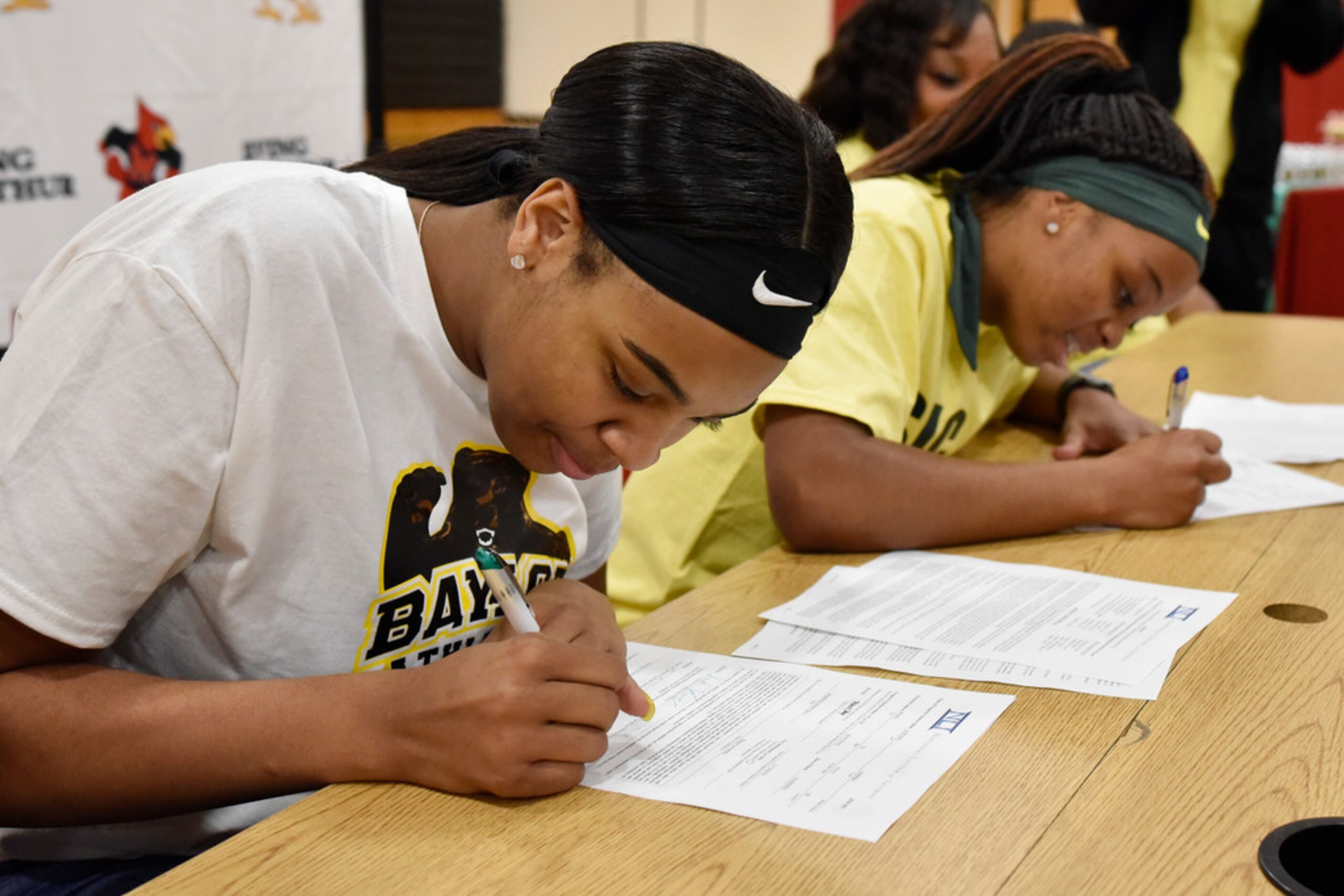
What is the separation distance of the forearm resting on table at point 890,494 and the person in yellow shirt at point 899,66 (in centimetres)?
151

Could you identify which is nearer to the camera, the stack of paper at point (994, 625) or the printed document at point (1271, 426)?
the stack of paper at point (994, 625)

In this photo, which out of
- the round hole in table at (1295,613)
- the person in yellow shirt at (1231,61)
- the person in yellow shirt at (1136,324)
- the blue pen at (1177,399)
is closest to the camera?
the round hole in table at (1295,613)

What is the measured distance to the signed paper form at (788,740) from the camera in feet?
2.70

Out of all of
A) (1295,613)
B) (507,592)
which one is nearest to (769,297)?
(507,592)

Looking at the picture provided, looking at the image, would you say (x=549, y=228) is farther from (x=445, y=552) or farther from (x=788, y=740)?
(x=788, y=740)

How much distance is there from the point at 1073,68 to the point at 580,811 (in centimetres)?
126

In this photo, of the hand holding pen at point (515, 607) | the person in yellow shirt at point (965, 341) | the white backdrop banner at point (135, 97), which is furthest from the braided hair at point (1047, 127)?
the hand holding pen at point (515, 607)

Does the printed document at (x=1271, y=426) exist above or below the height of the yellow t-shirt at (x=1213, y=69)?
below

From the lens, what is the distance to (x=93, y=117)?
2.15 m

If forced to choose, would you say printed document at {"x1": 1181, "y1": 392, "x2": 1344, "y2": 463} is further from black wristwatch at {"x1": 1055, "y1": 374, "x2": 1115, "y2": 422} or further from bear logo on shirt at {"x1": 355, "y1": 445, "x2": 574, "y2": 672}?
bear logo on shirt at {"x1": 355, "y1": 445, "x2": 574, "y2": 672}

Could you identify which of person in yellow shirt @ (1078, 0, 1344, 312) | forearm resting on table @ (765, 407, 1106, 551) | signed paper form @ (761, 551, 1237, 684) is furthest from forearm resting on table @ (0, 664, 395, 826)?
person in yellow shirt @ (1078, 0, 1344, 312)

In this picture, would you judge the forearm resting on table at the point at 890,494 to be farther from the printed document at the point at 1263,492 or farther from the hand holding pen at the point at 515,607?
the hand holding pen at the point at 515,607

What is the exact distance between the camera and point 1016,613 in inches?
47.0

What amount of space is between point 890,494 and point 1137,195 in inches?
19.8
